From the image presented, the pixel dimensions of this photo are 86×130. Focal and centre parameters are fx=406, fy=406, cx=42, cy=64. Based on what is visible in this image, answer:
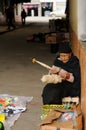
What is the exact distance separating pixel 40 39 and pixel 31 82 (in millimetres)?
10515

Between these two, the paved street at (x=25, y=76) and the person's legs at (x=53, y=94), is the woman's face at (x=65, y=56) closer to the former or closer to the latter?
the person's legs at (x=53, y=94)

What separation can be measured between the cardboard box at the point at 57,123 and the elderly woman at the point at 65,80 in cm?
90

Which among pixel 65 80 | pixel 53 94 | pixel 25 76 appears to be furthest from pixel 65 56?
pixel 25 76

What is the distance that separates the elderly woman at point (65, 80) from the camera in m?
6.09

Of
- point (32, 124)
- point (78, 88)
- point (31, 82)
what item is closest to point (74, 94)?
point (78, 88)

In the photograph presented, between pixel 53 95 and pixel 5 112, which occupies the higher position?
pixel 53 95

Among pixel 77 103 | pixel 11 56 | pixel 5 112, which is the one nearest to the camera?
pixel 77 103

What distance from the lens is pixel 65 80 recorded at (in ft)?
20.5

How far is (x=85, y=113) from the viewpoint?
522 centimetres

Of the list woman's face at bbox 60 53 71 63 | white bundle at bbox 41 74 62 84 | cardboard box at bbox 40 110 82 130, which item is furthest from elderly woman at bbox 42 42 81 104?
cardboard box at bbox 40 110 82 130

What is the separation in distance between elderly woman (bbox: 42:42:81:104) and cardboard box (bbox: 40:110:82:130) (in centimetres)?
90

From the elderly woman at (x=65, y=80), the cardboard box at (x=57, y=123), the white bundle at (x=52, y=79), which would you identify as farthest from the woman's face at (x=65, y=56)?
the cardboard box at (x=57, y=123)

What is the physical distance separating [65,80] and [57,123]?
4.31 feet

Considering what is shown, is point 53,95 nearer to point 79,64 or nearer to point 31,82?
point 79,64
